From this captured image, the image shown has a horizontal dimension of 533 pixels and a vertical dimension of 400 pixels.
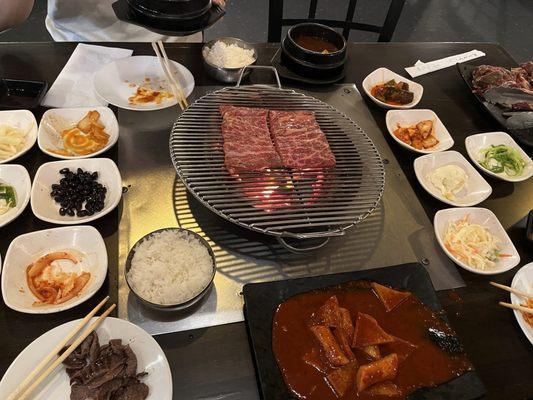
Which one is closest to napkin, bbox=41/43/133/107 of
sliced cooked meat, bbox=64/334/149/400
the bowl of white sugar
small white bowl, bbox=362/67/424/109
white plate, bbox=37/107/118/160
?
white plate, bbox=37/107/118/160

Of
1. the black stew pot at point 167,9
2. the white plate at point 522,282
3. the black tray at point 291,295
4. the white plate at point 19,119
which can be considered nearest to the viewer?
the black tray at point 291,295

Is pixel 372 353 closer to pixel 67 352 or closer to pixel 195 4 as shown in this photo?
pixel 67 352

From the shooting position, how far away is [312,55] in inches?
125

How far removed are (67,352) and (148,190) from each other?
1.08 metres

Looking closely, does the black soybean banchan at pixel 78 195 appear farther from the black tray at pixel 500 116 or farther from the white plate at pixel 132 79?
the black tray at pixel 500 116

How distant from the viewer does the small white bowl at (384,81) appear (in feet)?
10.7

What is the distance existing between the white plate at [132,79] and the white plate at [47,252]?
1.11 metres

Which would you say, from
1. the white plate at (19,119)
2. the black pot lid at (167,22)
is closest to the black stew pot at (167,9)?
the black pot lid at (167,22)

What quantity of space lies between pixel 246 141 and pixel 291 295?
40.1 inches

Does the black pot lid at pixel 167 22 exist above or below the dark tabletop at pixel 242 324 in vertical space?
above

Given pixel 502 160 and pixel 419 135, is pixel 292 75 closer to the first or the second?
pixel 419 135

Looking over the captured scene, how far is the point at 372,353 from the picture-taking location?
1.87 meters

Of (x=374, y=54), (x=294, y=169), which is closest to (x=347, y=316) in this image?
(x=294, y=169)

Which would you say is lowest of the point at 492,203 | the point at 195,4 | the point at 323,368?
the point at 492,203
